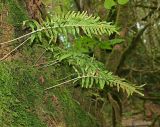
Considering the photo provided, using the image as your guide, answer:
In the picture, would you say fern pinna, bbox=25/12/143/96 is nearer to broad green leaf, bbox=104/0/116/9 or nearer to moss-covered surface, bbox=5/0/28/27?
moss-covered surface, bbox=5/0/28/27

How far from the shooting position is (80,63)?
1464mm

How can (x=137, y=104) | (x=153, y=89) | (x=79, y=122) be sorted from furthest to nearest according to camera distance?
(x=137, y=104) → (x=153, y=89) → (x=79, y=122)

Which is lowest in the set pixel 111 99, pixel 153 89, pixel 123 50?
pixel 153 89

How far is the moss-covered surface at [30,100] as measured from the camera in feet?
3.87

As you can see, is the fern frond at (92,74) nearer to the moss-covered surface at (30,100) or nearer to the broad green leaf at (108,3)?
the moss-covered surface at (30,100)

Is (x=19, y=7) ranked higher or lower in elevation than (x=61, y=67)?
higher

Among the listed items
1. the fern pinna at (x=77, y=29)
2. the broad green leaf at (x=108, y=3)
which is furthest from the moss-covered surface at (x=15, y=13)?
the broad green leaf at (x=108, y=3)

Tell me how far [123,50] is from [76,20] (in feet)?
8.89

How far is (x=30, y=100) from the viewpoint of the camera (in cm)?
130

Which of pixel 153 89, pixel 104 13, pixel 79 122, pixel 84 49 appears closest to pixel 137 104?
pixel 153 89

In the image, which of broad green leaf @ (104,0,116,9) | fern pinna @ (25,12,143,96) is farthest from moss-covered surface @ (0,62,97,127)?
broad green leaf @ (104,0,116,9)

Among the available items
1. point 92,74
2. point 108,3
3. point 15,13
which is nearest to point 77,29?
point 92,74

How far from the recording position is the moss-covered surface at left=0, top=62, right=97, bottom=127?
3.87ft

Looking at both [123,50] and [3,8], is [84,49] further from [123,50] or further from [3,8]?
[123,50]
